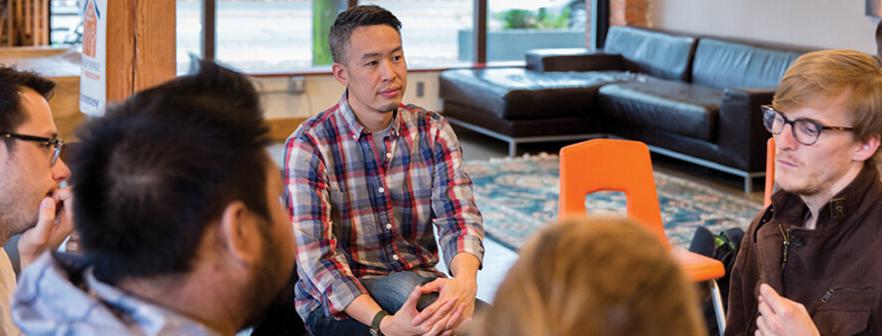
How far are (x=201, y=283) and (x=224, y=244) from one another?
0.18 feet

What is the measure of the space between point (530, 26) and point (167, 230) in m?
8.79

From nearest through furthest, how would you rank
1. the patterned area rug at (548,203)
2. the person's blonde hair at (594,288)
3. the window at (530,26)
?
the person's blonde hair at (594,288)
the patterned area rug at (548,203)
the window at (530,26)

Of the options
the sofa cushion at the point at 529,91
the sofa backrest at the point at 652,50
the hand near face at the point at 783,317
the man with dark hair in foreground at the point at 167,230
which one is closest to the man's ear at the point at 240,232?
the man with dark hair in foreground at the point at 167,230

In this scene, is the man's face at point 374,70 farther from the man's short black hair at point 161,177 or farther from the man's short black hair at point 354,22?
the man's short black hair at point 161,177

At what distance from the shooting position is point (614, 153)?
150 inches

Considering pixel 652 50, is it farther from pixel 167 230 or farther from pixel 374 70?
pixel 167 230

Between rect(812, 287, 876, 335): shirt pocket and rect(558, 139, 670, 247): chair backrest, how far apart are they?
4.40 feet

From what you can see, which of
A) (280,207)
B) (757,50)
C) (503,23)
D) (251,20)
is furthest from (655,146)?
(280,207)

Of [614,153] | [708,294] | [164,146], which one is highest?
[164,146]

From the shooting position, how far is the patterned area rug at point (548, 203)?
19.8 feet

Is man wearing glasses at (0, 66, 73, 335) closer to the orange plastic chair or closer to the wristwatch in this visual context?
the wristwatch

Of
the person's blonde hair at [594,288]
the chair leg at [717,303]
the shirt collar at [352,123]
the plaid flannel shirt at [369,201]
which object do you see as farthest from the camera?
the chair leg at [717,303]

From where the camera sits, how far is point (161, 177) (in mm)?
1280

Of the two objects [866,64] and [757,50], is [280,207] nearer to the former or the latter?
[866,64]
